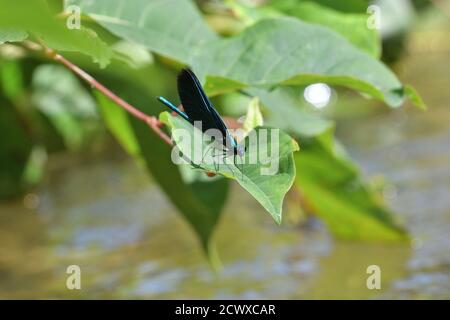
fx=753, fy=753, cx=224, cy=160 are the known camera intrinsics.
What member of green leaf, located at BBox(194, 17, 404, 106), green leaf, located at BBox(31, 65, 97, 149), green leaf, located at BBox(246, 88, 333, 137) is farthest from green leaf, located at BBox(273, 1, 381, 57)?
green leaf, located at BBox(31, 65, 97, 149)

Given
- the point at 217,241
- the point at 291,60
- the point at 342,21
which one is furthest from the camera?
the point at 217,241

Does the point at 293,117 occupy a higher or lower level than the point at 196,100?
higher

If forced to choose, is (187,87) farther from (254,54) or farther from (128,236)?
(128,236)

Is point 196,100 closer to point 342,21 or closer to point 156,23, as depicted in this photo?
point 156,23

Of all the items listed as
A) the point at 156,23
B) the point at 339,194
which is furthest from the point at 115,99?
the point at 339,194

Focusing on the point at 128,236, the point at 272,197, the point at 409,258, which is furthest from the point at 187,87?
the point at 128,236

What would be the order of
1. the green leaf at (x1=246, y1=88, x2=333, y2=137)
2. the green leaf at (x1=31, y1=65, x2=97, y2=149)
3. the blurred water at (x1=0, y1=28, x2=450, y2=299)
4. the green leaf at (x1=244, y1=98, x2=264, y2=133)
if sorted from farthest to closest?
the green leaf at (x1=31, y1=65, x2=97, y2=149) < the blurred water at (x1=0, y1=28, x2=450, y2=299) < the green leaf at (x1=246, y1=88, x2=333, y2=137) < the green leaf at (x1=244, y1=98, x2=264, y2=133)

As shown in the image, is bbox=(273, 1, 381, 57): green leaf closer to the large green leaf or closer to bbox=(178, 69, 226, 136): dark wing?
the large green leaf
